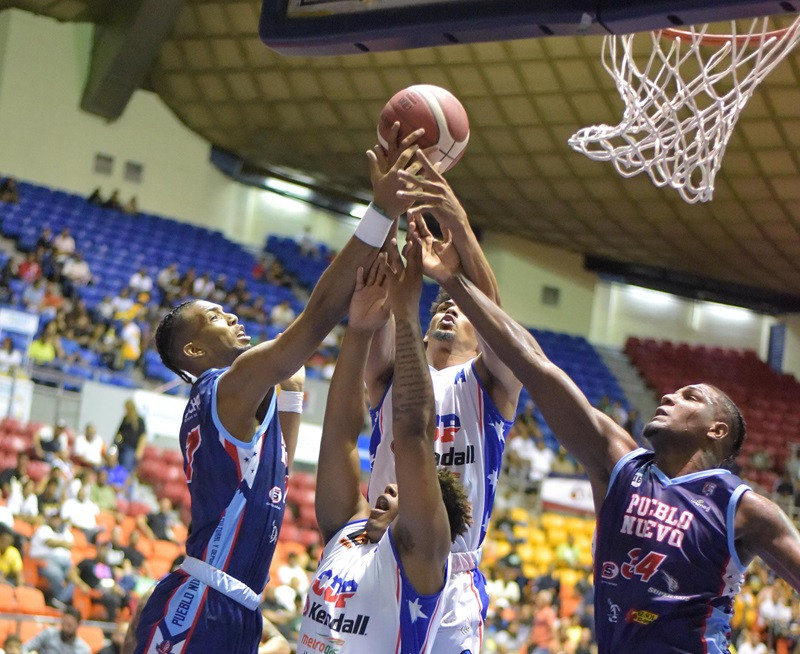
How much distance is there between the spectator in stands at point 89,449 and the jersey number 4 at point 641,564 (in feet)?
30.5

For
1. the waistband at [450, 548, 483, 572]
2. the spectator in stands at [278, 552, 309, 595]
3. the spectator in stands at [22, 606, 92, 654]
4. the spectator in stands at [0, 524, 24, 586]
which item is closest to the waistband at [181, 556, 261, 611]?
the waistband at [450, 548, 483, 572]

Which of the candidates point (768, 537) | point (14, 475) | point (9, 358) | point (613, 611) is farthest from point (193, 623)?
point (9, 358)

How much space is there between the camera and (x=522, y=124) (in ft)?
63.2

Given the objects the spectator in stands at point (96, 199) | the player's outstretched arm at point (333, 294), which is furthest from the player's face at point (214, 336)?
the spectator in stands at point (96, 199)

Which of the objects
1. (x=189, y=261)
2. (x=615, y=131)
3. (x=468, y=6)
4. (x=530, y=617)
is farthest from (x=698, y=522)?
(x=189, y=261)

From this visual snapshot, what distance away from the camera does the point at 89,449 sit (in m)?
12.0

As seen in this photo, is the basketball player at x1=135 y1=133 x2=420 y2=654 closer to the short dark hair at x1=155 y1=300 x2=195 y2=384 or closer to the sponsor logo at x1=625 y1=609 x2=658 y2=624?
the short dark hair at x1=155 y1=300 x2=195 y2=384

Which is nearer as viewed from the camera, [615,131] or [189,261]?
[615,131]

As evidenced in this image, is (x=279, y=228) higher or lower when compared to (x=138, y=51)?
lower

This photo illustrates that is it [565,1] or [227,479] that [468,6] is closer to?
[565,1]

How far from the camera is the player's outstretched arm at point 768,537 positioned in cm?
337

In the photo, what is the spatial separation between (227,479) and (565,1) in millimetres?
1984

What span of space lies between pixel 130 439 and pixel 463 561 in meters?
8.64

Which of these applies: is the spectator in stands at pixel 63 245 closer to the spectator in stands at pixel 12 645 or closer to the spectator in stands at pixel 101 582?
the spectator in stands at pixel 101 582
